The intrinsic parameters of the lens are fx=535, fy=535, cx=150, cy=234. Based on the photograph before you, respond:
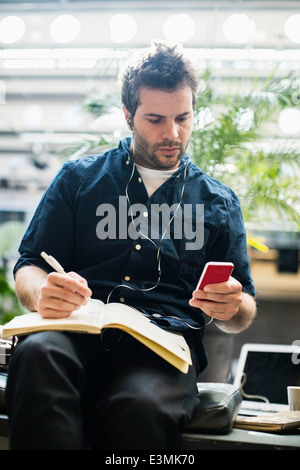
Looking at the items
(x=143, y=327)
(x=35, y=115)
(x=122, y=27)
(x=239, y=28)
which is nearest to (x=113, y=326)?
(x=143, y=327)

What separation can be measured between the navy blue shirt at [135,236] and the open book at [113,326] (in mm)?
189

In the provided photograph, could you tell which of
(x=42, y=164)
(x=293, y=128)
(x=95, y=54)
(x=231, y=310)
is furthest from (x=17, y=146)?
(x=231, y=310)

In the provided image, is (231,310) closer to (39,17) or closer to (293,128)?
(293,128)

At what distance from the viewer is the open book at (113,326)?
118 centimetres

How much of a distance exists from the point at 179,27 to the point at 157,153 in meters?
3.87

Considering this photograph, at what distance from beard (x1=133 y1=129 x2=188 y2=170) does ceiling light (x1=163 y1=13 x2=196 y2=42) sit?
373 cm

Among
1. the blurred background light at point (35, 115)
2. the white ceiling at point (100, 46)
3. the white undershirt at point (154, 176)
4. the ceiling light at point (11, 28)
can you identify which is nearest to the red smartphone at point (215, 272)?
the white undershirt at point (154, 176)

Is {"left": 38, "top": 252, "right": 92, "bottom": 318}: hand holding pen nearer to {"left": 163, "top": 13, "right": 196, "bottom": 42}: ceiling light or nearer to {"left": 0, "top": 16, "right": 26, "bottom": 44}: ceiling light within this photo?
{"left": 163, "top": 13, "right": 196, "bottom": 42}: ceiling light

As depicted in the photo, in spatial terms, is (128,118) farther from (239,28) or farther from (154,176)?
(239,28)

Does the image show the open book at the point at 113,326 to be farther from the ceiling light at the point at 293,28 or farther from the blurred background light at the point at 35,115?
the blurred background light at the point at 35,115

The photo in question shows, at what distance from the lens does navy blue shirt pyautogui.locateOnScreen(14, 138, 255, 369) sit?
1530 millimetres

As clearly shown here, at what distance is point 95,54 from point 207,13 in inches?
A: 53.6

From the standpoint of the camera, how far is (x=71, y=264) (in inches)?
63.8

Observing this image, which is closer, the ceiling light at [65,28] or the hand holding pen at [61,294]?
the hand holding pen at [61,294]
